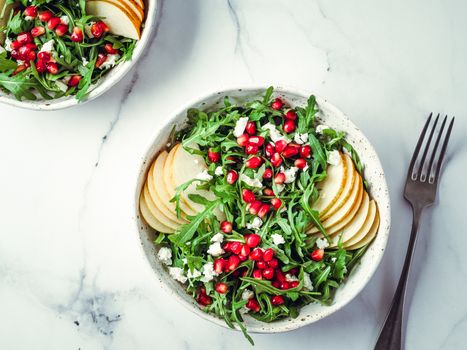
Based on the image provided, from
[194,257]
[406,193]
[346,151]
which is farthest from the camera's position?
[406,193]

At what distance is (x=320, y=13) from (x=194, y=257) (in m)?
1.26

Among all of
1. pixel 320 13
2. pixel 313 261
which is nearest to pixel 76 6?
pixel 320 13

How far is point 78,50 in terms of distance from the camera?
2447mm

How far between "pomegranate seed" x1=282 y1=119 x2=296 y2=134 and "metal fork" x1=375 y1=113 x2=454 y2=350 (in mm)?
608

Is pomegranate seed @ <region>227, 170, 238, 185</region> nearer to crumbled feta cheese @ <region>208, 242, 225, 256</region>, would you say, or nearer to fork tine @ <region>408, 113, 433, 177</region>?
crumbled feta cheese @ <region>208, 242, 225, 256</region>

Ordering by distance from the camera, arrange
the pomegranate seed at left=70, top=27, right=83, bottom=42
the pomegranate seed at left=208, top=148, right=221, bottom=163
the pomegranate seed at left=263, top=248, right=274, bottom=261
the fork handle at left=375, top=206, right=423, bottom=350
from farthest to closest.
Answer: the fork handle at left=375, top=206, right=423, bottom=350, the pomegranate seed at left=70, top=27, right=83, bottom=42, the pomegranate seed at left=208, top=148, right=221, bottom=163, the pomegranate seed at left=263, top=248, right=274, bottom=261

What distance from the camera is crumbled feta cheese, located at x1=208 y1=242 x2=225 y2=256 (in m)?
2.21

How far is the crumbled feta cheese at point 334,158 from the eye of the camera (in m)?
2.28

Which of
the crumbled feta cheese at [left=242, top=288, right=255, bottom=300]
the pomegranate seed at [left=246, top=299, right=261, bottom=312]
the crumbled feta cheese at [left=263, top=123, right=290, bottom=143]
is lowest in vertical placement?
the pomegranate seed at [left=246, top=299, right=261, bottom=312]

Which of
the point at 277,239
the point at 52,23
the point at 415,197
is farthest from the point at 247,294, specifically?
the point at 52,23

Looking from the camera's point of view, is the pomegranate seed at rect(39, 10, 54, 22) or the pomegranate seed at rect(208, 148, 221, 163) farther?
the pomegranate seed at rect(39, 10, 54, 22)

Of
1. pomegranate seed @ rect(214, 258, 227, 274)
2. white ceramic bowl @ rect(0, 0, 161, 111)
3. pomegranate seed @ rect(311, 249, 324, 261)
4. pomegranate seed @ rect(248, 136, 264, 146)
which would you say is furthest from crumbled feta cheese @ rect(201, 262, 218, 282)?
white ceramic bowl @ rect(0, 0, 161, 111)

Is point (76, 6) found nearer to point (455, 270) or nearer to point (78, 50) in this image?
point (78, 50)

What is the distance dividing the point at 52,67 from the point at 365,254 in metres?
1.48
